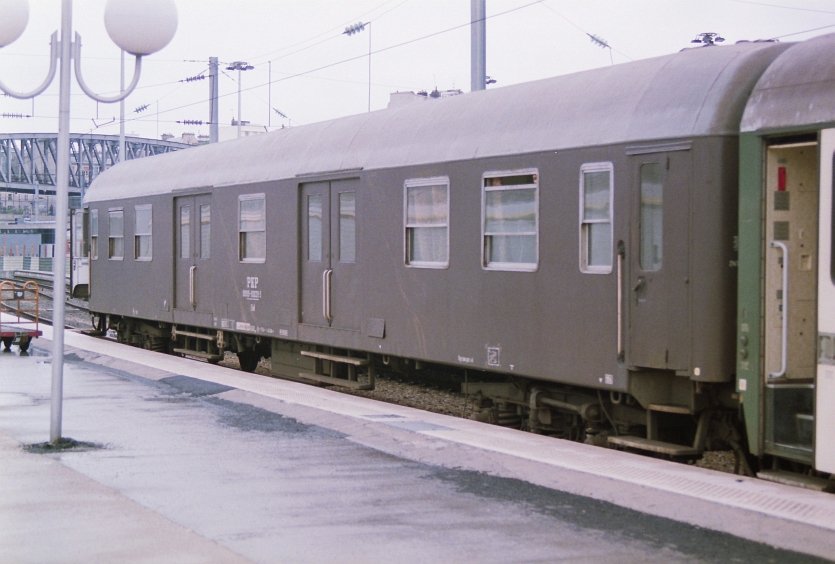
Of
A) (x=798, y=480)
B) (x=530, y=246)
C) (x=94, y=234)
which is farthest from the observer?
(x=94, y=234)

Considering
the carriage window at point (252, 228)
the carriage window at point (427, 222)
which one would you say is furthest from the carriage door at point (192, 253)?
the carriage window at point (427, 222)

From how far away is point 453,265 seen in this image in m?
13.2

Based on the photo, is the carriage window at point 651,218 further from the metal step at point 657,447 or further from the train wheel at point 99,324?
the train wheel at point 99,324

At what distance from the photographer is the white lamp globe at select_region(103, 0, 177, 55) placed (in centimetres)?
984

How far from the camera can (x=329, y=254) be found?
16.3 meters

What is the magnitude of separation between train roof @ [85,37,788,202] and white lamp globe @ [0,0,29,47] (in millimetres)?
4747

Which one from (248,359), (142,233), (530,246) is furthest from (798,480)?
(142,233)

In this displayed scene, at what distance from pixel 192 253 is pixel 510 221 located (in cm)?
1001

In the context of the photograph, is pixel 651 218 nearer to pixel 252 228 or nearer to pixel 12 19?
pixel 12 19

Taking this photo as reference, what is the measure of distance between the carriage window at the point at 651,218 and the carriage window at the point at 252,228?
895 cm

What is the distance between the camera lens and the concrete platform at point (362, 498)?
674 centimetres

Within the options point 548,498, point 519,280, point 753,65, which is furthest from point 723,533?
point 519,280

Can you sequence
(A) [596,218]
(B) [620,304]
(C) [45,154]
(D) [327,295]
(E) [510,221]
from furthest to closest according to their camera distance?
(C) [45,154]
(D) [327,295]
(E) [510,221]
(A) [596,218]
(B) [620,304]

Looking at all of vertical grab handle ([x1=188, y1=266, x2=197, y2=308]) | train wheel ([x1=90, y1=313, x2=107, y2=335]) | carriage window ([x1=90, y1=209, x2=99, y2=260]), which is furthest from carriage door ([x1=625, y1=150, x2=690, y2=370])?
train wheel ([x1=90, y1=313, x2=107, y2=335])
